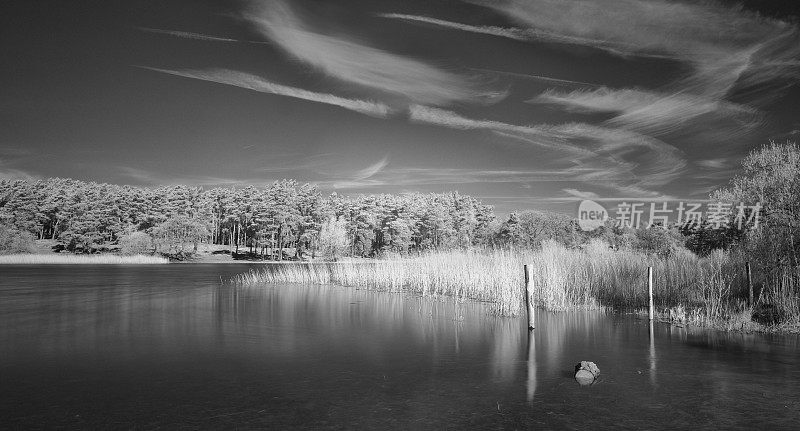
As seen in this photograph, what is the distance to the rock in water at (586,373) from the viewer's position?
7.80 metres

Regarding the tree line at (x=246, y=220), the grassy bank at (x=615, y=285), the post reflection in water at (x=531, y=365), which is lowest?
the post reflection in water at (x=531, y=365)

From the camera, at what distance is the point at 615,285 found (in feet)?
59.1

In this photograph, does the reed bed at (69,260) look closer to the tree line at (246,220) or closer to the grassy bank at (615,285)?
the tree line at (246,220)

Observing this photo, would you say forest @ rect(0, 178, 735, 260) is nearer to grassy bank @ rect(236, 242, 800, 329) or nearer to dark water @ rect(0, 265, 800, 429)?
grassy bank @ rect(236, 242, 800, 329)

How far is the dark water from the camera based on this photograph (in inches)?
242

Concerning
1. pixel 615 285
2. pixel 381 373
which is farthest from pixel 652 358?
pixel 615 285

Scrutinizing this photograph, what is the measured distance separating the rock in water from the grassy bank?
6.42 metres

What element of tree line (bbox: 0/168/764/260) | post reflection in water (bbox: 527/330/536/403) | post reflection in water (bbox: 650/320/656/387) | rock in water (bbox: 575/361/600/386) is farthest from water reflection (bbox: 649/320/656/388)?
tree line (bbox: 0/168/764/260)

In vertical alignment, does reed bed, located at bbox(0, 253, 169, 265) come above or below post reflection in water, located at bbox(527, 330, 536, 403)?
below

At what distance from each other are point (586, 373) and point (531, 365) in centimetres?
121

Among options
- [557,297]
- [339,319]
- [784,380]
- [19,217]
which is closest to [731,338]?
[784,380]

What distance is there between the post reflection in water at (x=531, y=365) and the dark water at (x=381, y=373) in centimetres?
4

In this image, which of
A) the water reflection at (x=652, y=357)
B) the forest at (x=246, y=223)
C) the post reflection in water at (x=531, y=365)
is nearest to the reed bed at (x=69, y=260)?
the forest at (x=246, y=223)

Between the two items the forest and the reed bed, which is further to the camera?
the forest
